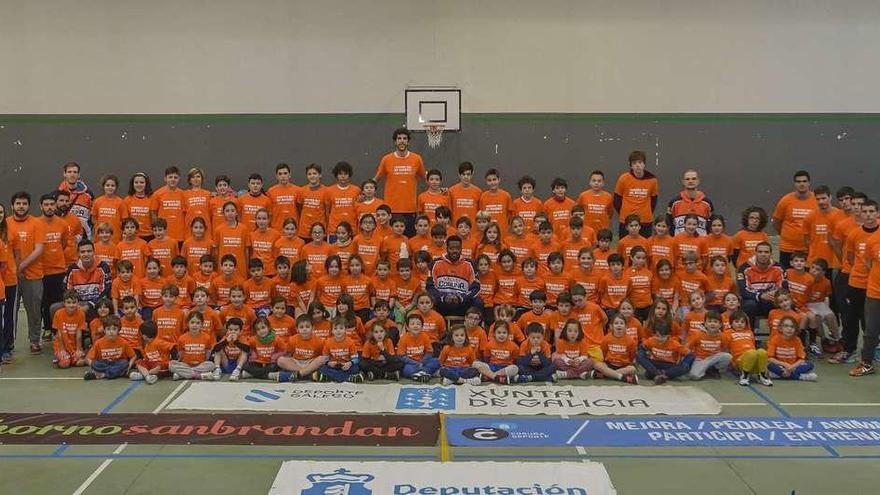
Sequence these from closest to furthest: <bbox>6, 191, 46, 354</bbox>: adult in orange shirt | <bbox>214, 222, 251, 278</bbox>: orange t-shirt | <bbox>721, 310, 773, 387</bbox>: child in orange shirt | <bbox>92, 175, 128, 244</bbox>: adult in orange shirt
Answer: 1. <bbox>721, 310, 773, 387</bbox>: child in orange shirt
2. <bbox>6, 191, 46, 354</bbox>: adult in orange shirt
3. <bbox>214, 222, 251, 278</bbox>: orange t-shirt
4. <bbox>92, 175, 128, 244</bbox>: adult in orange shirt

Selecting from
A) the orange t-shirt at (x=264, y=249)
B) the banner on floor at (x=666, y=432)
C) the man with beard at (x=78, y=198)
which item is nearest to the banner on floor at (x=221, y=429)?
the banner on floor at (x=666, y=432)

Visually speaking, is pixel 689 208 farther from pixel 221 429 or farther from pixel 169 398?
pixel 169 398

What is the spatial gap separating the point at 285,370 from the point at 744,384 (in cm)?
530

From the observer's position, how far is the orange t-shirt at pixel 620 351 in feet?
32.1

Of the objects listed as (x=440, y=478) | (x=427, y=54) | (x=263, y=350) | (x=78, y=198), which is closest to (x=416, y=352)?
(x=263, y=350)

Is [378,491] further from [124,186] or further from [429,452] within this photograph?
[124,186]

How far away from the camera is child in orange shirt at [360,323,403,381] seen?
9578 millimetres

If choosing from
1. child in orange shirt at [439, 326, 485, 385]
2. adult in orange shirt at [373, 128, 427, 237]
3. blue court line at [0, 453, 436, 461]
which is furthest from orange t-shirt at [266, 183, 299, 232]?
blue court line at [0, 453, 436, 461]

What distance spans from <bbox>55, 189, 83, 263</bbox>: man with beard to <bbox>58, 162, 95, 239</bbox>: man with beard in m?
0.39

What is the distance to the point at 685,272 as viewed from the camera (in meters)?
10.9

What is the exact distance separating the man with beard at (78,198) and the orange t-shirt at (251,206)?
244cm

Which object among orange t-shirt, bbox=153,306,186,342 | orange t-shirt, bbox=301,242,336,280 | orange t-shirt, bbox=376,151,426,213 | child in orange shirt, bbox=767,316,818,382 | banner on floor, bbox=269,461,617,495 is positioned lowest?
banner on floor, bbox=269,461,617,495

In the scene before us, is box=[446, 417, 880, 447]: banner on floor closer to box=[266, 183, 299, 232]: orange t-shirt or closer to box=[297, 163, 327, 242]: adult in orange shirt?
box=[297, 163, 327, 242]: adult in orange shirt

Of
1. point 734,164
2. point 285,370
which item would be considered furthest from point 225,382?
point 734,164
